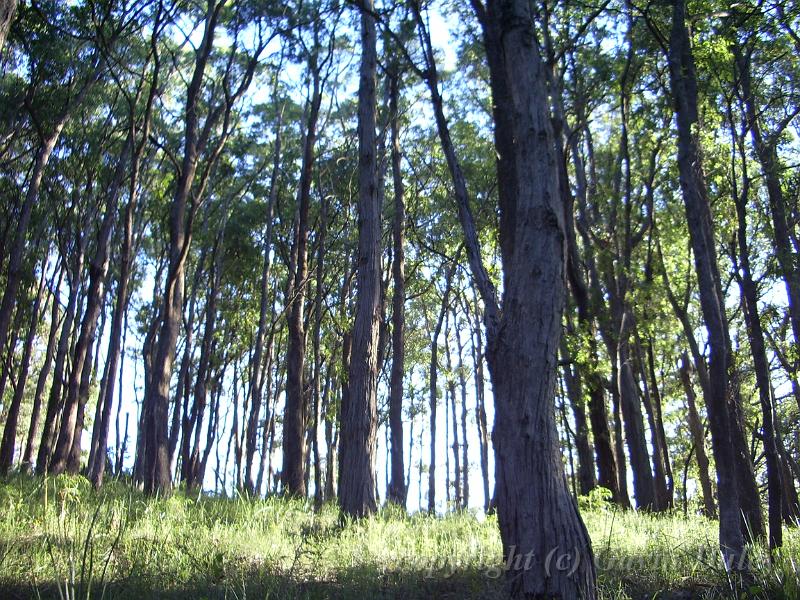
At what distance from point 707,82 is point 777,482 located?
5.51 meters

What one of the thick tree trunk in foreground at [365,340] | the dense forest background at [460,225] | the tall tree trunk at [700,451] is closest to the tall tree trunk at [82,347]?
the dense forest background at [460,225]

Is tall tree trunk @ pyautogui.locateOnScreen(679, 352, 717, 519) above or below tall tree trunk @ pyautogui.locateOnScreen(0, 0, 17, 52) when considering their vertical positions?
below

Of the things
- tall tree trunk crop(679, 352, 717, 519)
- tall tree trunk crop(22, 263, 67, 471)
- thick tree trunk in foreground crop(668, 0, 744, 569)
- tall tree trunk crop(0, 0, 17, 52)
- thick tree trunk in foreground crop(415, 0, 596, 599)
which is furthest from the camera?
tall tree trunk crop(22, 263, 67, 471)

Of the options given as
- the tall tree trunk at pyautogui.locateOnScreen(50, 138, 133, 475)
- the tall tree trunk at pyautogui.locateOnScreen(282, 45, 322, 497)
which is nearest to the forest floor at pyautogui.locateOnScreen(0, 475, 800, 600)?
the tall tree trunk at pyautogui.locateOnScreen(282, 45, 322, 497)

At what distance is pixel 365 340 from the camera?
845 cm

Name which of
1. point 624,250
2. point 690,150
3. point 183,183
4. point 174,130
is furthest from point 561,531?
point 174,130

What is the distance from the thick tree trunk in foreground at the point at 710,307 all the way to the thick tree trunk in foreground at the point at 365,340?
146 inches

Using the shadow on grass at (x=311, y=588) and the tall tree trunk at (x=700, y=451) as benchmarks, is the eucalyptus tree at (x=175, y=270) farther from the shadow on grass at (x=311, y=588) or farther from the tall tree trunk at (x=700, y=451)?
the tall tree trunk at (x=700, y=451)

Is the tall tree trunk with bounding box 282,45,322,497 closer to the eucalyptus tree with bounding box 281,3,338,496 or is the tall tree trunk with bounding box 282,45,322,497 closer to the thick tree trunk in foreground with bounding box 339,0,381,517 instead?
the eucalyptus tree with bounding box 281,3,338,496

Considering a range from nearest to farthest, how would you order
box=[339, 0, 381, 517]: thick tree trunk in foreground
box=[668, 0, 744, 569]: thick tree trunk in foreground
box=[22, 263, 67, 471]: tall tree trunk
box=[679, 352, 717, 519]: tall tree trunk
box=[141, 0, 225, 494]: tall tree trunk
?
box=[668, 0, 744, 569]: thick tree trunk in foreground < box=[339, 0, 381, 517]: thick tree trunk in foreground < box=[141, 0, 225, 494]: tall tree trunk < box=[679, 352, 717, 519]: tall tree trunk < box=[22, 263, 67, 471]: tall tree trunk

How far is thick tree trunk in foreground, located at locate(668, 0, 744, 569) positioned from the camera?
5.14 meters

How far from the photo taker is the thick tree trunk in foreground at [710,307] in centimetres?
514

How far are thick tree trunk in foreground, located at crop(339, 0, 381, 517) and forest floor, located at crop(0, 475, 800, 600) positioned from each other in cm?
50

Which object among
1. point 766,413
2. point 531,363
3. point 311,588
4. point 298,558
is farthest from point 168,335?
point 766,413
